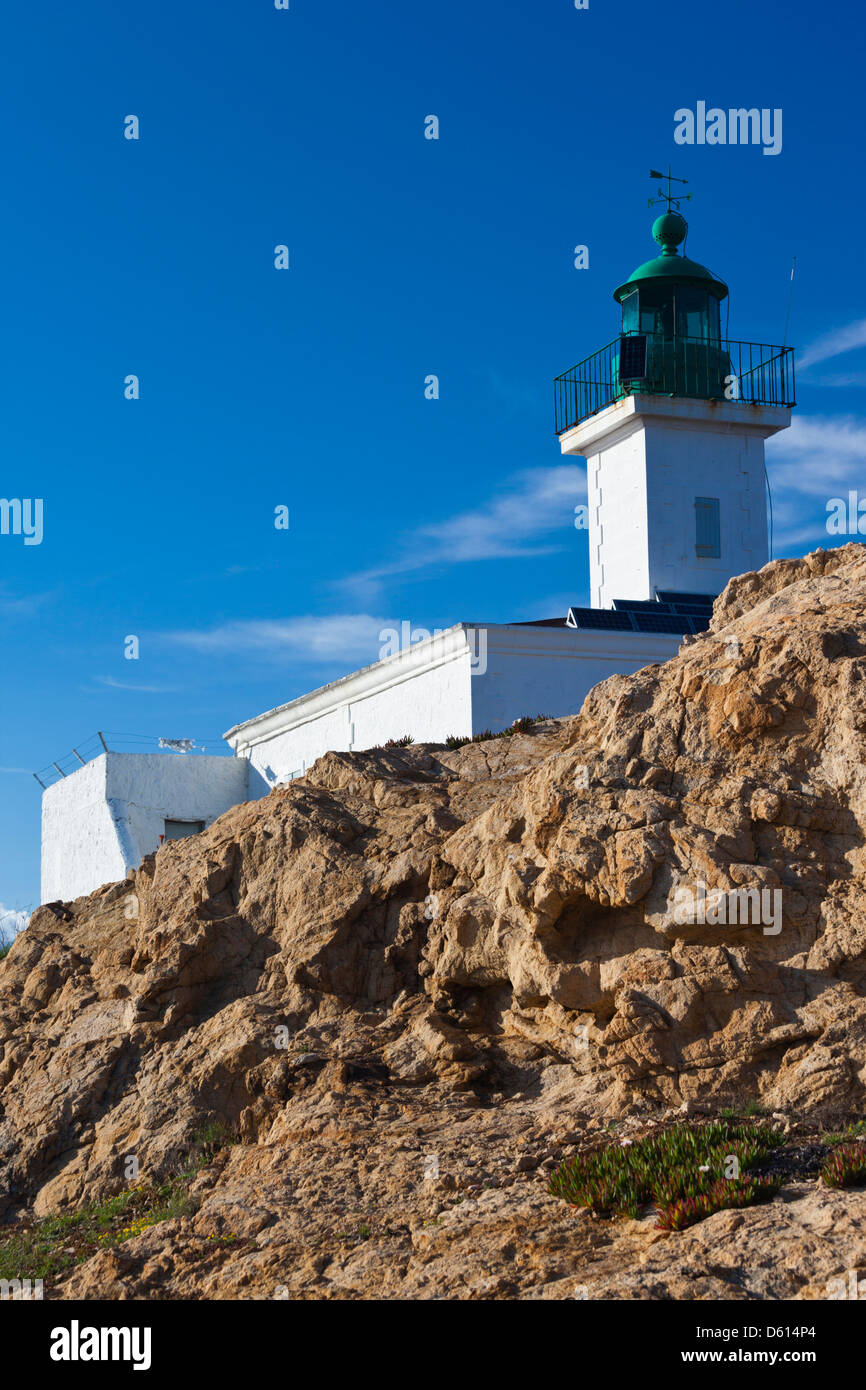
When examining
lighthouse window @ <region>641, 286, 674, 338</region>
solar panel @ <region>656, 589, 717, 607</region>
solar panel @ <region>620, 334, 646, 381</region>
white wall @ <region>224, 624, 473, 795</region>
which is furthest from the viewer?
lighthouse window @ <region>641, 286, 674, 338</region>

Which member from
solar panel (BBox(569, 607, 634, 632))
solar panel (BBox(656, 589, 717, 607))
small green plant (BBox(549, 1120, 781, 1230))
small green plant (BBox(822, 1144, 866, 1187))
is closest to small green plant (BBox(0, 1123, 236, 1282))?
small green plant (BBox(549, 1120, 781, 1230))

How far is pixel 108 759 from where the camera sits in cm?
2456

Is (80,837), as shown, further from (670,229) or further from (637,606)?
(670,229)

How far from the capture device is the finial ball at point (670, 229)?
3083cm

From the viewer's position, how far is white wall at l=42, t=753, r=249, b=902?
24.1 m

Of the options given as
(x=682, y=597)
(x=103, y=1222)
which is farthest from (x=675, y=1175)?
(x=682, y=597)

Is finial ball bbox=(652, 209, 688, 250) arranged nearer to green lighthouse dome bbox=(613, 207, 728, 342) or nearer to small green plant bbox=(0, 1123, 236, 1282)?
green lighthouse dome bbox=(613, 207, 728, 342)

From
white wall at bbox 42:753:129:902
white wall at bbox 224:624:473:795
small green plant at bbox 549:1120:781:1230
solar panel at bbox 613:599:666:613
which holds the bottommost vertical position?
small green plant at bbox 549:1120:781:1230

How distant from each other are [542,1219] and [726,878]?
2540 mm

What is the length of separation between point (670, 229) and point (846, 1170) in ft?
88.5

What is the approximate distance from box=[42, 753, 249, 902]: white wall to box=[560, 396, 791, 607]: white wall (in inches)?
336

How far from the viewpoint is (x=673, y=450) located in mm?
28391

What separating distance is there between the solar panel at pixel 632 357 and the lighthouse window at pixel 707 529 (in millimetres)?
2915
